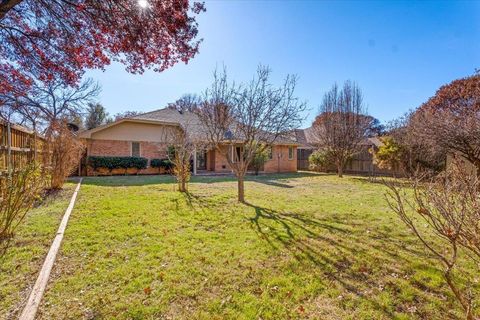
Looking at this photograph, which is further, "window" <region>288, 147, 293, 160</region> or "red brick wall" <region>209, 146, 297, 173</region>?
"window" <region>288, 147, 293, 160</region>

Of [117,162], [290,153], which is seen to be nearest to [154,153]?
[117,162]

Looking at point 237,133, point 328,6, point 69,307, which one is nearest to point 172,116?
point 237,133

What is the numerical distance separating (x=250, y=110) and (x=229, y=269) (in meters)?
5.62

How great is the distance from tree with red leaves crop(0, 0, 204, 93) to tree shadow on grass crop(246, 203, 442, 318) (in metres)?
3.84

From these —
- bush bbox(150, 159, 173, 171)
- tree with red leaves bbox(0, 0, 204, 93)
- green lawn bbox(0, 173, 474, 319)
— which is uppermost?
tree with red leaves bbox(0, 0, 204, 93)

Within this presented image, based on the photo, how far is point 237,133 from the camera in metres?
8.93

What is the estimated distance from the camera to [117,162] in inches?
699

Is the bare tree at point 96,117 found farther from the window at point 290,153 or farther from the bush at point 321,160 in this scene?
the bush at point 321,160

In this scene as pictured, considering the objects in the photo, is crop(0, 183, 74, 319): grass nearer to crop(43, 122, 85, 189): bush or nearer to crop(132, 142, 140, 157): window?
crop(43, 122, 85, 189): bush

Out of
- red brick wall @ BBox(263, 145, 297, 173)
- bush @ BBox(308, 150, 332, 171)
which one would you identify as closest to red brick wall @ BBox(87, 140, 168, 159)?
red brick wall @ BBox(263, 145, 297, 173)

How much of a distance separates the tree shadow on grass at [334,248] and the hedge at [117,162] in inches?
553

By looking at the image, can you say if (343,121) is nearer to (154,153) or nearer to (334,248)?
Answer: (154,153)

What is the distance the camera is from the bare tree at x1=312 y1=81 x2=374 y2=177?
17672 mm

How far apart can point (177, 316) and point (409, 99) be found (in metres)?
25.2
